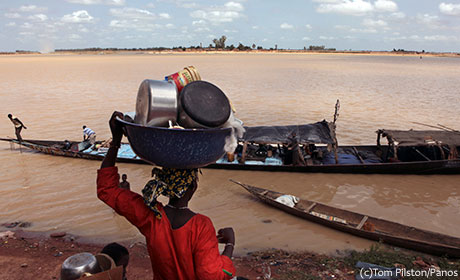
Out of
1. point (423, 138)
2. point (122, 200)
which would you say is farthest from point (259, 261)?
point (423, 138)

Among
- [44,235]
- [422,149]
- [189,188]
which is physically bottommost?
[44,235]

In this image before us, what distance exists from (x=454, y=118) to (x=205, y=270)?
20.2 meters

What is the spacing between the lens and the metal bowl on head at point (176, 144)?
1.84m

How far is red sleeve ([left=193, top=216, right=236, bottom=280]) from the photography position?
1.95m

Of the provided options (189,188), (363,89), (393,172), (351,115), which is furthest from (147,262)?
(363,89)

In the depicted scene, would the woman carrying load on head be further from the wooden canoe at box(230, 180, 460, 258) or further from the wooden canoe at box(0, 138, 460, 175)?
the wooden canoe at box(0, 138, 460, 175)

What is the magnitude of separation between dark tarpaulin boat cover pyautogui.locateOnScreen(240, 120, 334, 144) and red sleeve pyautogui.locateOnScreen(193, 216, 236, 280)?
788 centimetres

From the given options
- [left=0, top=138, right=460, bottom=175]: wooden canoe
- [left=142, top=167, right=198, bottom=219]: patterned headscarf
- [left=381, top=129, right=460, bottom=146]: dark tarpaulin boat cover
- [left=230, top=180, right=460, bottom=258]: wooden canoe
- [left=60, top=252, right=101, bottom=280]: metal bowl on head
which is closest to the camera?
[left=142, top=167, right=198, bottom=219]: patterned headscarf

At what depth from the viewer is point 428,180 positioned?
387 inches

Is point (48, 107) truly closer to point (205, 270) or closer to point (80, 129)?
point (80, 129)

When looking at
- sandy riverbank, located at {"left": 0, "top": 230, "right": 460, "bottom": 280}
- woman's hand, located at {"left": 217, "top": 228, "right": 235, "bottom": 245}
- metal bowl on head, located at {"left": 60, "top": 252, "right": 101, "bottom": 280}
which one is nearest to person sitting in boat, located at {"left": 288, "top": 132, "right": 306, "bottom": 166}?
sandy riverbank, located at {"left": 0, "top": 230, "right": 460, "bottom": 280}

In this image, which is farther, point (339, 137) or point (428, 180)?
point (339, 137)

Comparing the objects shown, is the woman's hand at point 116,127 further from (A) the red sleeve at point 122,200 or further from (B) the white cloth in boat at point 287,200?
(B) the white cloth in boat at point 287,200

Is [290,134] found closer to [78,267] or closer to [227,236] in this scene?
[227,236]
